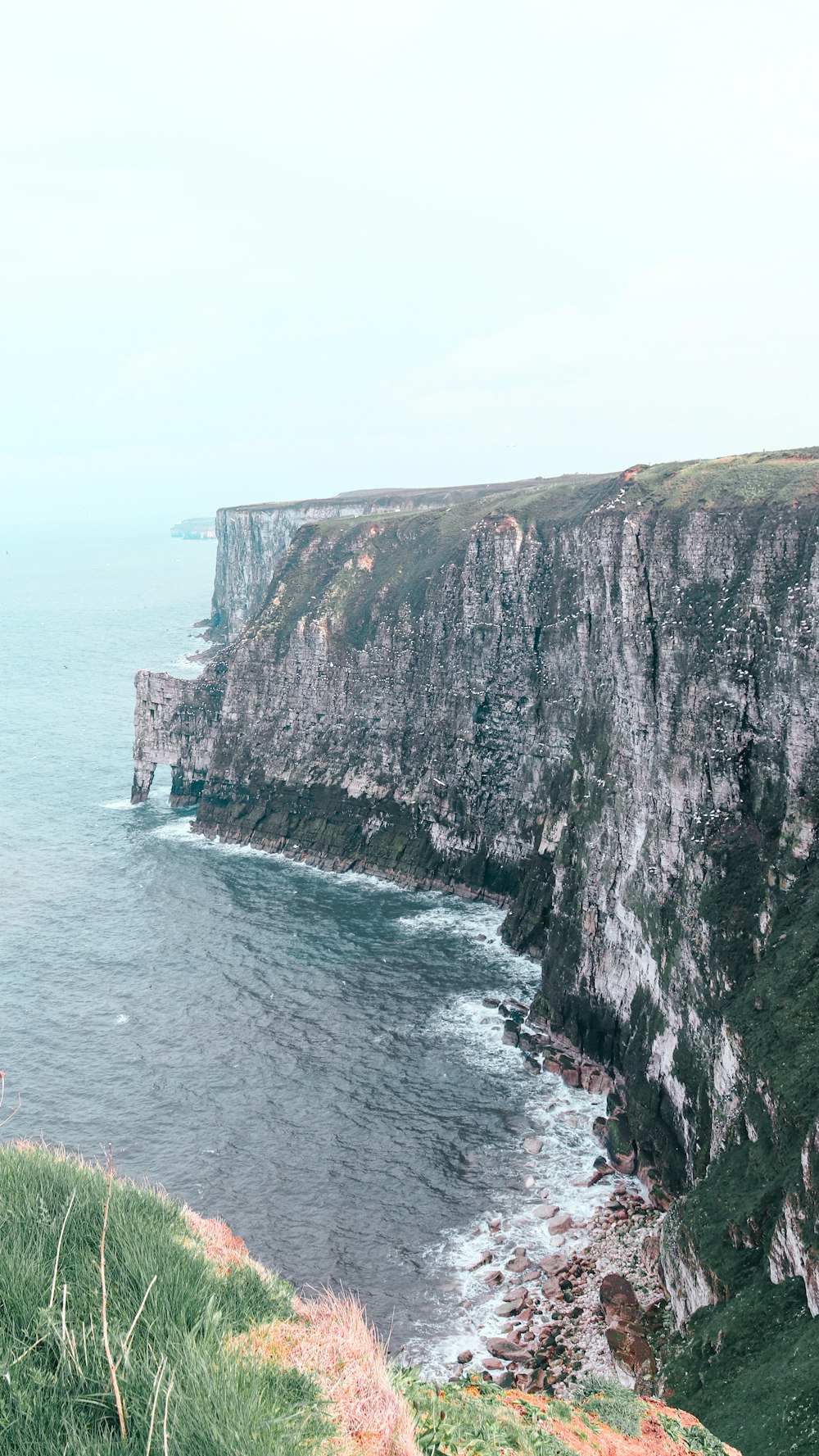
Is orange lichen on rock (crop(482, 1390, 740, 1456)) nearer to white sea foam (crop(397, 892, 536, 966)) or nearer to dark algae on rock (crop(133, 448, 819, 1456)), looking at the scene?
dark algae on rock (crop(133, 448, 819, 1456))

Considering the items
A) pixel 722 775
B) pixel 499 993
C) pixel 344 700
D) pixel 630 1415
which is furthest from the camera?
pixel 344 700

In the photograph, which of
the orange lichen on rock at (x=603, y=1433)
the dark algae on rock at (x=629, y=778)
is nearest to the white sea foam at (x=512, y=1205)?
the dark algae on rock at (x=629, y=778)

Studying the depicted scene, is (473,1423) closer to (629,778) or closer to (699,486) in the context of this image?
(629,778)

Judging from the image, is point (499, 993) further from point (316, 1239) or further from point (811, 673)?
point (811, 673)

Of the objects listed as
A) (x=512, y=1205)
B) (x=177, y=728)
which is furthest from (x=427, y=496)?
(x=512, y=1205)

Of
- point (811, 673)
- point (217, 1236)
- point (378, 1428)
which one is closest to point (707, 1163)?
point (811, 673)

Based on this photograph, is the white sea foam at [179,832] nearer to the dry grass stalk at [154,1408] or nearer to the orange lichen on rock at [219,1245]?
the orange lichen on rock at [219,1245]
